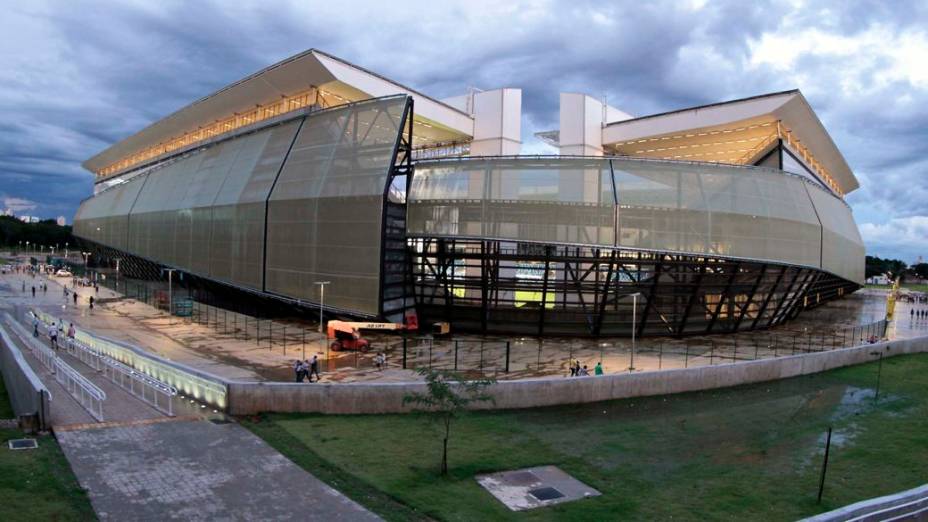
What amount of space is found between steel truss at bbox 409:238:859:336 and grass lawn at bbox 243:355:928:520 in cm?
1340

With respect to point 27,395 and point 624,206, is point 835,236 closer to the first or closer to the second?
point 624,206

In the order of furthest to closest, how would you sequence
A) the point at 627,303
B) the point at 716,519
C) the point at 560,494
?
the point at 627,303, the point at 560,494, the point at 716,519

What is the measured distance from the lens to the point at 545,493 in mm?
12062

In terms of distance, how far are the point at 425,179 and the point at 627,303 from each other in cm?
1431

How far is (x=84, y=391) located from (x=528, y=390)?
12823 millimetres

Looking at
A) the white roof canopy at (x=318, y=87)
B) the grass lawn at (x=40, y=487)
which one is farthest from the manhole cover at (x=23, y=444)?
the white roof canopy at (x=318, y=87)

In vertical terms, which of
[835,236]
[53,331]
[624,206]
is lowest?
[53,331]

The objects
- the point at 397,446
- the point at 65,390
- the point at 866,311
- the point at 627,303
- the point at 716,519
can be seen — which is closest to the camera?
the point at 716,519

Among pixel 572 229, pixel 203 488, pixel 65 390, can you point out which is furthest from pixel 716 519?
pixel 572 229

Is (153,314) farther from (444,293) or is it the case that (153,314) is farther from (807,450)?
(807,450)

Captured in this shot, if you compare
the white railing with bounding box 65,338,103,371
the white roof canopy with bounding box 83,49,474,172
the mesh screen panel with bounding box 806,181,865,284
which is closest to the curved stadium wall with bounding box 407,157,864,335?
the mesh screen panel with bounding box 806,181,865,284

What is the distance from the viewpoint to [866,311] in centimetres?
5988

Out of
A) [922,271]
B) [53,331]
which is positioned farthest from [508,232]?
[922,271]

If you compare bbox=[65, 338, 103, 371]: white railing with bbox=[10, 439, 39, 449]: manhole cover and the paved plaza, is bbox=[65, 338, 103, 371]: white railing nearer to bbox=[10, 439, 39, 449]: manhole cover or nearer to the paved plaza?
the paved plaza
